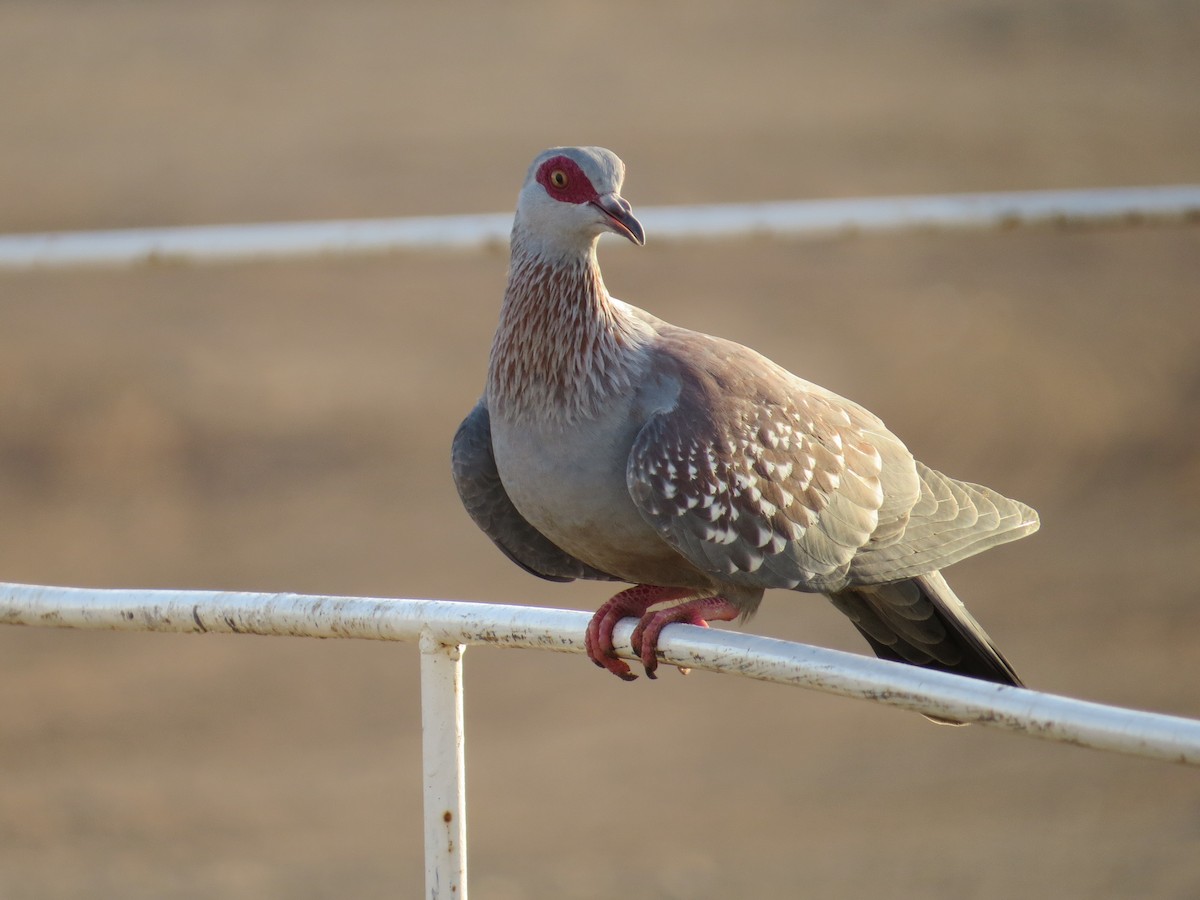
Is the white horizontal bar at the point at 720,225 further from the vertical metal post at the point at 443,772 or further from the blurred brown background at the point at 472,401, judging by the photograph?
the vertical metal post at the point at 443,772

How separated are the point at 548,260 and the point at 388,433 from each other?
799 centimetres

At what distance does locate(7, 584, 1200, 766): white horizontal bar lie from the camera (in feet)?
6.84

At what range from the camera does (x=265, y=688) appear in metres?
8.77

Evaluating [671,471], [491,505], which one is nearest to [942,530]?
[671,471]

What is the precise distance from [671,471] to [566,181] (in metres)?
0.75

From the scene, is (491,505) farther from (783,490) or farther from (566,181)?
(566,181)

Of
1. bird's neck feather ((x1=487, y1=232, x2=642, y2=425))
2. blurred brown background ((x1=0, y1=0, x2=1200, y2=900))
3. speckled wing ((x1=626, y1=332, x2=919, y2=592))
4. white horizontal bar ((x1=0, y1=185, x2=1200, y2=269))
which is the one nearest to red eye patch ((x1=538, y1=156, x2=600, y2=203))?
bird's neck feather ((x1=487, y1=232, x2=642, y2=425))

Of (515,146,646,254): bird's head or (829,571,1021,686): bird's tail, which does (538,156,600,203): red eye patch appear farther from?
(829,571,1021,686): bird's tail

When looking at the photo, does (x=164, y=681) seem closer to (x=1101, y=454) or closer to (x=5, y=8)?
(x=1101, y=454)

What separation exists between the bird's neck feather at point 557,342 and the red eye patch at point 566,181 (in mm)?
171

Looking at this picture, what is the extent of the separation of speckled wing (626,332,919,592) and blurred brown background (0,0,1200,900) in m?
3.61

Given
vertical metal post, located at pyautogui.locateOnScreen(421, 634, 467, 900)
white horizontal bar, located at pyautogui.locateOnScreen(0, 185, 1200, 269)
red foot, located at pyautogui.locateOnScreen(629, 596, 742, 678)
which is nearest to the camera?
vertical metal post, located at pyautogui.locateOnScreen(421, 634, 467, 900)

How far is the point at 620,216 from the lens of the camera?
367cm

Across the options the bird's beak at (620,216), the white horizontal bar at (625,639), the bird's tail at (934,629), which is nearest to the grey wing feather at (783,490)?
the bird's tail at (934,629)
